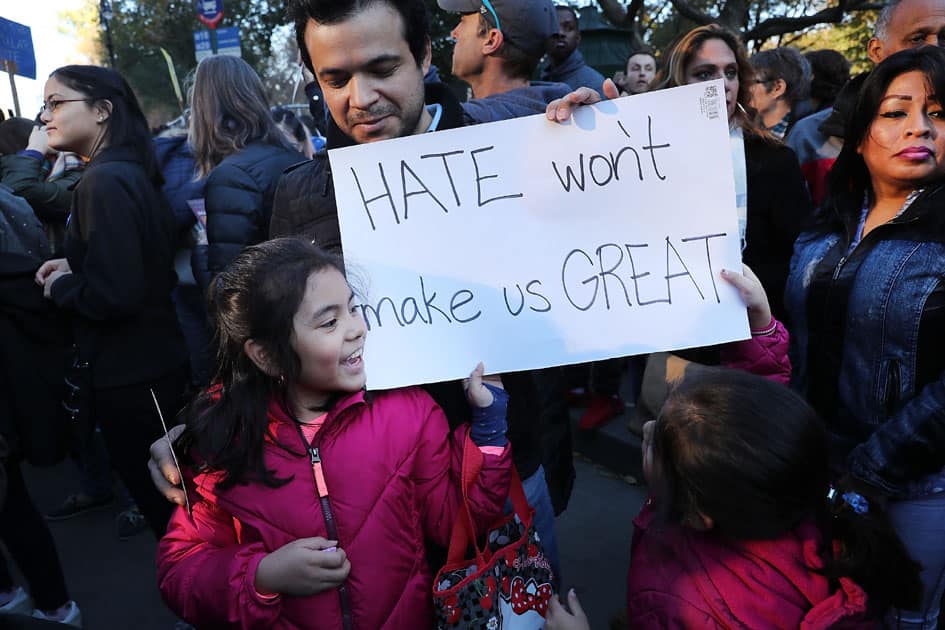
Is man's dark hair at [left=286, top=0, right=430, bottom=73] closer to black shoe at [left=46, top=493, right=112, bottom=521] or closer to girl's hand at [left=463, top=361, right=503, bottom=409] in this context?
girl's hand at [left=463, top=361, right=503, bottom=409]

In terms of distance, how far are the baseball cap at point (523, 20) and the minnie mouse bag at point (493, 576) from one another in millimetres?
1397

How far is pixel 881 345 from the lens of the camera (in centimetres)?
168

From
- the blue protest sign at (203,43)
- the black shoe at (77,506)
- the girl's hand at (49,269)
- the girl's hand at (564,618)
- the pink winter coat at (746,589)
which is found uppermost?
the blue protest sign at (203,43)

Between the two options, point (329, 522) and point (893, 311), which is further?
point (893, 311)

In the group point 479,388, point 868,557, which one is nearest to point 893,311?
point 868,557

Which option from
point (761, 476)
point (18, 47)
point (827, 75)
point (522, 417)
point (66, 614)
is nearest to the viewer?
point (761, 476)

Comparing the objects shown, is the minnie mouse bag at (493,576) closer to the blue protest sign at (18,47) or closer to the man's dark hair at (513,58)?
the man's dark hair at (513,58)

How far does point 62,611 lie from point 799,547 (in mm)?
2759

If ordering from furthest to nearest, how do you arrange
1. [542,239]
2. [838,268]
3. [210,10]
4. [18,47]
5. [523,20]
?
[210,10] < [18,47] < [523,20] < [838,268] < [542,239]

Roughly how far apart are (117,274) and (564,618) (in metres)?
1.87

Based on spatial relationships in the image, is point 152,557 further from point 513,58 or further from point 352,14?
point 352,14

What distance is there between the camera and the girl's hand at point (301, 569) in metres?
1.27

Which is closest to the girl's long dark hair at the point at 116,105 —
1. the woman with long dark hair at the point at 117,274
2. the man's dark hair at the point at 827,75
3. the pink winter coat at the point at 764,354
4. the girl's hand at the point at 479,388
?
the woman with long dark hair at the point at 117,274

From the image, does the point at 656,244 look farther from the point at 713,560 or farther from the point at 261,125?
the point at 261,125
